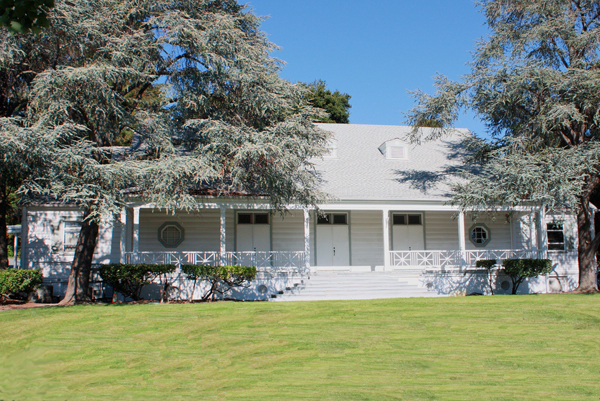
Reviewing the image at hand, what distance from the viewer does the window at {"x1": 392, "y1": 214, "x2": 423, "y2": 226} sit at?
20719 millimetres

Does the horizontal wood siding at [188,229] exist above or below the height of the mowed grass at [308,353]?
above

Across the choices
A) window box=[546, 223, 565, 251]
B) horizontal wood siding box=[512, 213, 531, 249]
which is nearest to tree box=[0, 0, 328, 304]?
horizontal wood siding box=[512, 213, 531, 249]

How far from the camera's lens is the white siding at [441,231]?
20.7m

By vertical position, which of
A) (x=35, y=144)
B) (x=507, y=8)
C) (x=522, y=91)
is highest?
(x=507, y=8)

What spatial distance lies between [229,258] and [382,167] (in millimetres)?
7910

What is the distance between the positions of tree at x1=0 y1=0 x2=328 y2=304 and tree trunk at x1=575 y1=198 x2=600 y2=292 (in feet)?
31.9

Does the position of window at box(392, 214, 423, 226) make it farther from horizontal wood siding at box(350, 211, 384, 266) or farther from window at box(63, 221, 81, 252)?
window at box(63, 221, 81, 252)

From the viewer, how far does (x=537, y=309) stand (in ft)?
39.3

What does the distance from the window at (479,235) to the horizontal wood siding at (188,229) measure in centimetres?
1052

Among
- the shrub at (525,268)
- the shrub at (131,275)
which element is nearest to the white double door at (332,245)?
the shrub at (525,268)

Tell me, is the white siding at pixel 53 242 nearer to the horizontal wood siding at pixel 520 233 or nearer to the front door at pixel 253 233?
the front door at pixel 253 233

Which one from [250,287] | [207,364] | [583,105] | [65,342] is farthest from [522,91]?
[65,342]

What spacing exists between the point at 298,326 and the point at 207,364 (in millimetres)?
2960

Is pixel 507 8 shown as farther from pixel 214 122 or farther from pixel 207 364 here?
pixel 207 364
